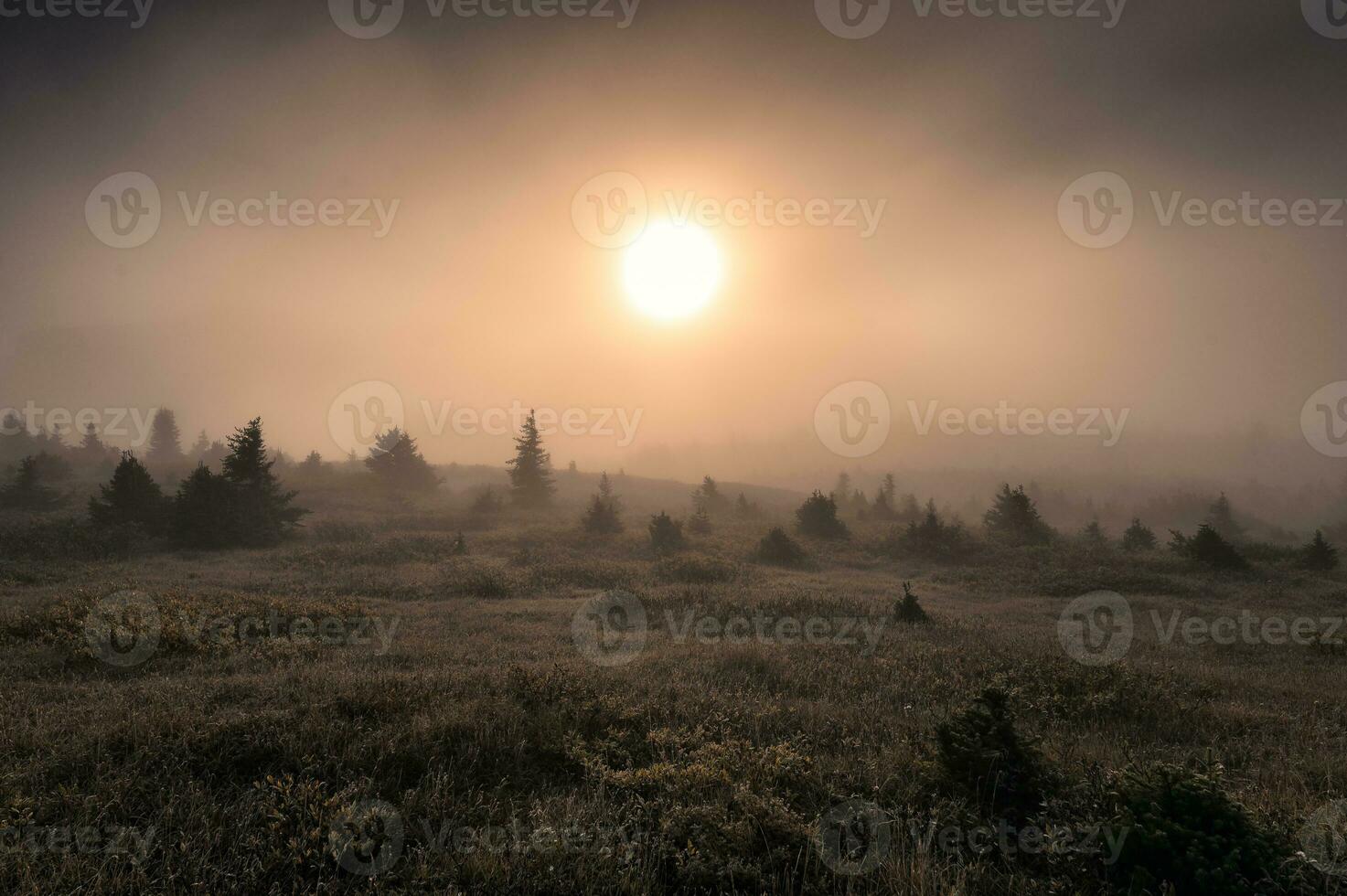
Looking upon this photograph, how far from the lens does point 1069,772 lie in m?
5.35

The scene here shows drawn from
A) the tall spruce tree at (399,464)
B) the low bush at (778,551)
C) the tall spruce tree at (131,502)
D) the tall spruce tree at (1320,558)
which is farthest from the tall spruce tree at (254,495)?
the tall spruce tree at (1320,558)

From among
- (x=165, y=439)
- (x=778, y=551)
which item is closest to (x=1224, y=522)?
(x=778, y=551)

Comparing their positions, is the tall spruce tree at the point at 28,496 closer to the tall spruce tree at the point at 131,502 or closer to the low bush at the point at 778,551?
the tall spruce tree at the point at 131,502

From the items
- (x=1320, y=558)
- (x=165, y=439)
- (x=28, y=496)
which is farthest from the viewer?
(x=165, y=439)

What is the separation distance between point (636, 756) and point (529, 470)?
4056 centimetres

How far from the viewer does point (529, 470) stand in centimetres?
4453

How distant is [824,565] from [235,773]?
25.8 m

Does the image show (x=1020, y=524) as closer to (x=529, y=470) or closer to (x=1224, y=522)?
(x=1224, y=522)

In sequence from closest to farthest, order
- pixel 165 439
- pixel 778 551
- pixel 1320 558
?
1. pixel 1320 558
2. pixel 778 551
3. pixel 165 439

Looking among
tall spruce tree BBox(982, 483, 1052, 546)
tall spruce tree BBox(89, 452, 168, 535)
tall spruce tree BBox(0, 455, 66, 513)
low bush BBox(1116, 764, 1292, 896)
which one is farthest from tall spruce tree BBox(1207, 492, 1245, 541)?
tall spruce tree BBox(0, 455, 66, 513)

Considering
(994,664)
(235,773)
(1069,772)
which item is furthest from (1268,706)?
(235,773)

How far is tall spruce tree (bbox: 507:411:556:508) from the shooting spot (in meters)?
44.2

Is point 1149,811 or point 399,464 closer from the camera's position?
point 1149,811

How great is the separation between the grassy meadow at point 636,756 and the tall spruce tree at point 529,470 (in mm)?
30257
